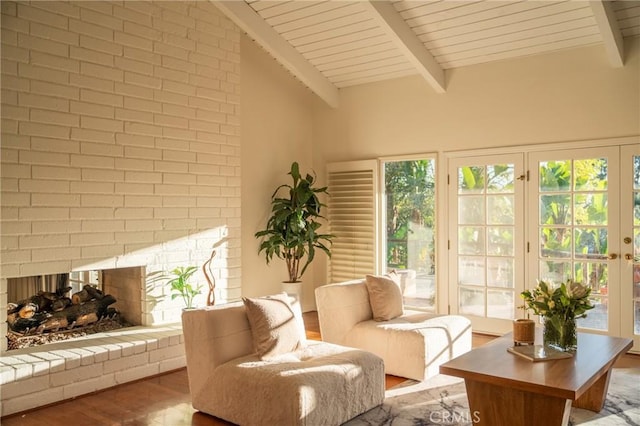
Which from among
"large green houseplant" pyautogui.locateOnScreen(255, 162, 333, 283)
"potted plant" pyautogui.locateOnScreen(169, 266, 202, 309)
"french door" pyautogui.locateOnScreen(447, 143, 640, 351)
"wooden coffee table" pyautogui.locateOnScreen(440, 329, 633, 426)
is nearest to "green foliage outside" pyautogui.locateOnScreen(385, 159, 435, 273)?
"french door" pyautogui.locateOnScreen(447, 143, 640, 351)

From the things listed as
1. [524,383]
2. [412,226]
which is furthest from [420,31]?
[524,383]

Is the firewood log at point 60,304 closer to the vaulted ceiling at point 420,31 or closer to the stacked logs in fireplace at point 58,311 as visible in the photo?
the stacked logs in fireplace at point 58,311

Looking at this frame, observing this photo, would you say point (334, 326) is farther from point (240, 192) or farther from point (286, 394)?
point (240, 192)

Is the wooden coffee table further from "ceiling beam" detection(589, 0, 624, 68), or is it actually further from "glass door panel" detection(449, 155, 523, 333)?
"ceiling beam" detection(589, 0, 624, 68)

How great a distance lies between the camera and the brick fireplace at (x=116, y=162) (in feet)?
12.9

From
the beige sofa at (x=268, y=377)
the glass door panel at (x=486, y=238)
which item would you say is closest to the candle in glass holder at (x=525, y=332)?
the beige sofa at (x=268, y=377)

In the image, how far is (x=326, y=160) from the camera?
7078mm

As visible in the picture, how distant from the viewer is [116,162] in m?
4.54

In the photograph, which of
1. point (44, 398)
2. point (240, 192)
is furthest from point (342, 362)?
point (240, 192)

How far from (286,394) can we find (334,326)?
1478mm

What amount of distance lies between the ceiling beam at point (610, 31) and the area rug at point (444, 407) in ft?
8.89

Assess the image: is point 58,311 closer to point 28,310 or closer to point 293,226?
point 28,310

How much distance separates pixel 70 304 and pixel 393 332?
2.71 metres

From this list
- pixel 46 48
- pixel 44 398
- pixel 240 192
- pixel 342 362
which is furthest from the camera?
pixel 240 192
